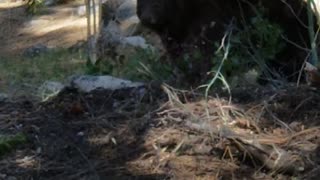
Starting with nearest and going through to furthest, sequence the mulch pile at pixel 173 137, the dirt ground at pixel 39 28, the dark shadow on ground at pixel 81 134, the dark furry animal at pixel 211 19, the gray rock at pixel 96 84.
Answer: the mulch pile at pixel 173 137 < the dark shadow on ground at pixel 81 134 < the gray rock at pixel 96 84 < the dark furry animal at pixel 211 19 < the dirt ground at pixel 39 28

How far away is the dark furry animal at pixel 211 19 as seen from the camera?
6.16 meters

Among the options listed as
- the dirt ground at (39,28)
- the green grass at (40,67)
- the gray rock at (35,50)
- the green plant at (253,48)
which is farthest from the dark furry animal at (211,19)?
the dirt ground at (39,28)

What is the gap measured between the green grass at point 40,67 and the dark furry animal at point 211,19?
260 centimetres

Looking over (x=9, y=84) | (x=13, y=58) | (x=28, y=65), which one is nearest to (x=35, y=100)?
(x=9, y=84)

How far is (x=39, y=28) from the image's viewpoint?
46.1ft

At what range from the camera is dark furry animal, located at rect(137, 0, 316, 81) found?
242 inches

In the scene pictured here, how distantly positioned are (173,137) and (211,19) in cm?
265

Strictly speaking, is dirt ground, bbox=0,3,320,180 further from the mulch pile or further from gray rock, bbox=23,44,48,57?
gray rock, bbox=23,44,48,57

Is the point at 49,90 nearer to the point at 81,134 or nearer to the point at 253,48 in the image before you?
the point at 81,134

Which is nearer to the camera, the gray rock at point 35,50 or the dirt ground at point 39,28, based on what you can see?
the gray rock at point 35,50

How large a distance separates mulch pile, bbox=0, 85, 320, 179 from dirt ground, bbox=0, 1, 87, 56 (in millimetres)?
8071

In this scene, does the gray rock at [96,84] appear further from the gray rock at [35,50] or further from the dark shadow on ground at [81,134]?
the gray rock at [35,50]

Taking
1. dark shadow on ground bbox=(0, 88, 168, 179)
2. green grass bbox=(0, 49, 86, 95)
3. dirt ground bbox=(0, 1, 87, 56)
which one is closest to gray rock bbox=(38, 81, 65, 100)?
dark shadow on ground bbox=(0, 88, 168, 179)

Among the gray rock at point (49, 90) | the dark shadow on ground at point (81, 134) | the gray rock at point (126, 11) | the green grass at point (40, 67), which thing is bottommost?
the green grass at point (40, 67)
